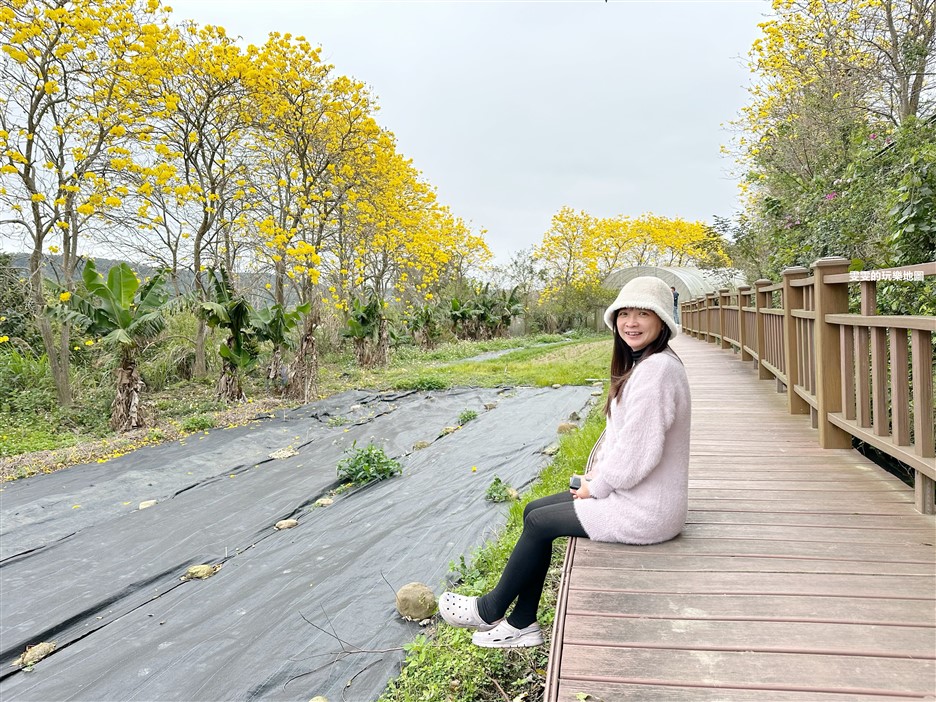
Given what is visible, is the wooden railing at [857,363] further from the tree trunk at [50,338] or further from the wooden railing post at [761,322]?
the tree trunk at [50,338]

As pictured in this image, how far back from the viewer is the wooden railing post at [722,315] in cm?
990

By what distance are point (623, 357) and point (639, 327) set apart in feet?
0.67

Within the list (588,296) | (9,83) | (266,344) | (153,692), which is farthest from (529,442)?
(588,296)

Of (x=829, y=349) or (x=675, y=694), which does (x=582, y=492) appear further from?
(x=829, y=349)

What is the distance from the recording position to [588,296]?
2478cm

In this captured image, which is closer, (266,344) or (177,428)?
(177,428)

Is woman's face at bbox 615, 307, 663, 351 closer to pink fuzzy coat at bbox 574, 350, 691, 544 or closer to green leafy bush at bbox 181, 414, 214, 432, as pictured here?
pink fuzzy coat at bbox 574, 350, 691, 544

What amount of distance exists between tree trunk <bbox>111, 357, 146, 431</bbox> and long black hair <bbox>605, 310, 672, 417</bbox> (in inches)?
273

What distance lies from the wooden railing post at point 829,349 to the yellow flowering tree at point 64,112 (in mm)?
7894

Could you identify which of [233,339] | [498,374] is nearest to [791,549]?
[233,339]

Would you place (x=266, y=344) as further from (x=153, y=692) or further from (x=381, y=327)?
(x=153, y=692)

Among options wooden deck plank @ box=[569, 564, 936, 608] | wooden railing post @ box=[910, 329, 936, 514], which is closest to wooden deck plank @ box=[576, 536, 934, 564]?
wooden deck plank @ box=[569, 564, 936, 608]

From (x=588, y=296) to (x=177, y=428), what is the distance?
19.9m

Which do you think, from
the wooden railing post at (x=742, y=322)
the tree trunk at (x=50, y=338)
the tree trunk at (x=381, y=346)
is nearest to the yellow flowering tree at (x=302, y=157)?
the tree trunk at (x=381, y=346)
